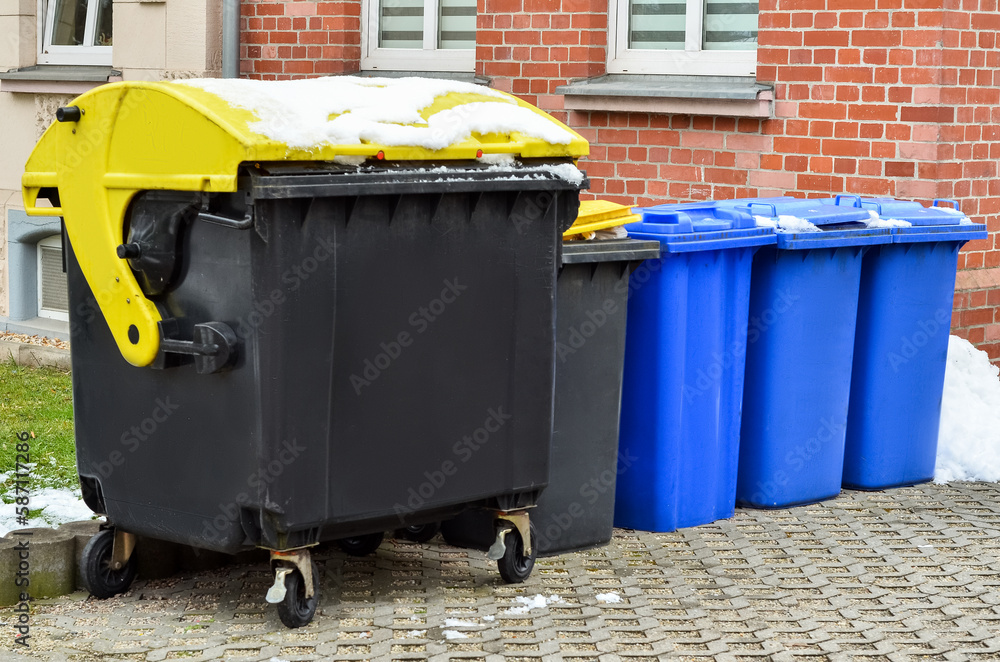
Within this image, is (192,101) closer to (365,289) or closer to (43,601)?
(365,289)

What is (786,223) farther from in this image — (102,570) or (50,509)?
(50,509)

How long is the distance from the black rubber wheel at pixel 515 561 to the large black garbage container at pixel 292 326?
51 millimetres

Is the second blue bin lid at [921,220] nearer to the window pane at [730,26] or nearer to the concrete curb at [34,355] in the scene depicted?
the window pane at [730,26]

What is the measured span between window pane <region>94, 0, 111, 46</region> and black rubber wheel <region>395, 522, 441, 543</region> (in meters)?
6.13

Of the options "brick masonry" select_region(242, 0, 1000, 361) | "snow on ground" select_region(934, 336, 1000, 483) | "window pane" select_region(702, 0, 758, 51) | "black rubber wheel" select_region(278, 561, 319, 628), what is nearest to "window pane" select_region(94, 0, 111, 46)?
"brick masonry" select_region(242, 0, 1000, 361)

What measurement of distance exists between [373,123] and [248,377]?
810 mm

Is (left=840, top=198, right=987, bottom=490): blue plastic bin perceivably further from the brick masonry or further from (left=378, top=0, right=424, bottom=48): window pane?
(left=378, top=0, right=424, bottom=48): window pane

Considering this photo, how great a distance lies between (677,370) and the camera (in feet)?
16.7

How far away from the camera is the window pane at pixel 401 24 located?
28.9 feet

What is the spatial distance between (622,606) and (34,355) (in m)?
5.32

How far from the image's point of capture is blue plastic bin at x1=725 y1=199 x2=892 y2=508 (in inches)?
215

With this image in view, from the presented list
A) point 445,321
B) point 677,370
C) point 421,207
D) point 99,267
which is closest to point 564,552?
point 677,370

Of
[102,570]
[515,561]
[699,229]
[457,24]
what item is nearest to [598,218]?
[699,229]

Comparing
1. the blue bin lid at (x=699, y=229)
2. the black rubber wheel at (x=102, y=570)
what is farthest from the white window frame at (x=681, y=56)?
the black rubber wheel at (x=102, y=570)
